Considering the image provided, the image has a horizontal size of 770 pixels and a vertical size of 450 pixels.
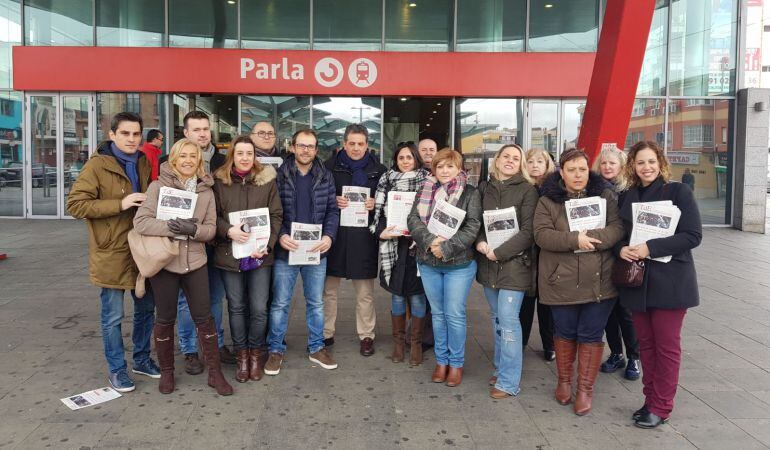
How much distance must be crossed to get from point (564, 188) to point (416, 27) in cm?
1035

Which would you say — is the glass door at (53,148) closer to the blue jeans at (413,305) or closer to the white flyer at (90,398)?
the white flyer at (90,398)

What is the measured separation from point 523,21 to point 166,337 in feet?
38.6

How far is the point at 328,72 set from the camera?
12.4 metres

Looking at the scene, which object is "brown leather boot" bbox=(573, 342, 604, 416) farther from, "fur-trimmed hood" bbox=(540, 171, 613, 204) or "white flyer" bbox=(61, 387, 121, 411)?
"white flyer" bbox=(61, 387, 121, 411)

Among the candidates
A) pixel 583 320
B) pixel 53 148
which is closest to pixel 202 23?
pixel 53 148

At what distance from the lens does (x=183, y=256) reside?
366 centimetres

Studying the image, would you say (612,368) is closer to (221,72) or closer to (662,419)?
(662,419)

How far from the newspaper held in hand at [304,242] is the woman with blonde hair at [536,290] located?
157 cm

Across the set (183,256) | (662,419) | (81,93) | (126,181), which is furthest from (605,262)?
(81,93)

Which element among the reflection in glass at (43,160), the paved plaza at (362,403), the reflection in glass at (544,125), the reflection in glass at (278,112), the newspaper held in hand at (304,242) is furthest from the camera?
the reflection in glass at (43,160)

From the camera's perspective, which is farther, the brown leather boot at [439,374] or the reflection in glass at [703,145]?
the reflection in glass at [703,145]

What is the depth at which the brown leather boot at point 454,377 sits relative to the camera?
157 inches

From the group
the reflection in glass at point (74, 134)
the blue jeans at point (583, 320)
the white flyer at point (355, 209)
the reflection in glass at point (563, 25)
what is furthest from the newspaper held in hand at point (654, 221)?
the reflection in glass at point (74, 134)

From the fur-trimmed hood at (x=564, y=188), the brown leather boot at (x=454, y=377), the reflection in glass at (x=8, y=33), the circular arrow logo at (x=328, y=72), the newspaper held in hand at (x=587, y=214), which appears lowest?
the brown leather boot at (x=454, y=377)
